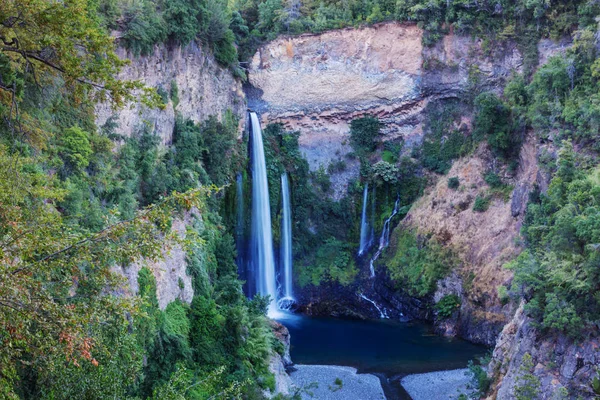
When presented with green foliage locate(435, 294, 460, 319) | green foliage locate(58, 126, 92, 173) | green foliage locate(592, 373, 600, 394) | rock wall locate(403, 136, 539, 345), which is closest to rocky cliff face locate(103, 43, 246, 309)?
green foliage locate(58, 126, 92, 173)

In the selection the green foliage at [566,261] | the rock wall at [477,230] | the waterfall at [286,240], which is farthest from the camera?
A: the waterfall at [286,240]

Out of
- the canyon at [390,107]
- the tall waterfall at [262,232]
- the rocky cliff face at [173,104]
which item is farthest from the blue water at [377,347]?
the rocky cliff face at [173,104]

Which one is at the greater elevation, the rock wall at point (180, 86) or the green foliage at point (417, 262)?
the rock wall at point (180, 86)

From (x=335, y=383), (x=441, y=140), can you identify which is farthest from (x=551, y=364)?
(x=441, y=140)

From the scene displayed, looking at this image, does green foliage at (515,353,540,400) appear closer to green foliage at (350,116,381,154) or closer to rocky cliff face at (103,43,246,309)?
rocky cliff face at (103,43,246,309)

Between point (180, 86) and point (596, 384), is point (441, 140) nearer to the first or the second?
point (180, 86)

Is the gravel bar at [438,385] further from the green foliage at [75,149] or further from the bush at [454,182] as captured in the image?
the green foliage at [75,149]

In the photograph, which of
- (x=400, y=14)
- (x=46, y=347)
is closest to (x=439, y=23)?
(x=400, y=14)

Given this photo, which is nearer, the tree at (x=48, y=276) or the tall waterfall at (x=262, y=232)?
the tree at (x=48, y=276)
